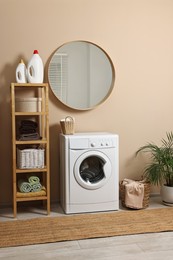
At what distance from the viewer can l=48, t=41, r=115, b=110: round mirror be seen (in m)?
3.64

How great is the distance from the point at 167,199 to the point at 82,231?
1.19m

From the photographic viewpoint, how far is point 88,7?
3.69m

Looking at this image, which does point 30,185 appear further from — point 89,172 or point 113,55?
point 113,55

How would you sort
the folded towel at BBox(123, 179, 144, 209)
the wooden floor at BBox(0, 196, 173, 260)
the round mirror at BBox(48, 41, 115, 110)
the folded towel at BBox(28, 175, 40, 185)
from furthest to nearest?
1. the round mirror at BBox(48, 41, 115, 110)
2. the folded towel at BBox(123, 179, 144, 209)
3. the folded towel at BBox(28, 175, 40, 185)
4. the wooden floor at BBox(0, 196, 173, 260)

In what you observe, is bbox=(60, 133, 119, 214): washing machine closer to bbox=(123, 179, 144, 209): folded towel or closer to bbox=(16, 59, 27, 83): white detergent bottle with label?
bbox=(123, 179, 144, 209): folded towel

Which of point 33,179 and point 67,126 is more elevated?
point 67,126

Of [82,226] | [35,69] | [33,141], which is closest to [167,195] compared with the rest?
[82,226]

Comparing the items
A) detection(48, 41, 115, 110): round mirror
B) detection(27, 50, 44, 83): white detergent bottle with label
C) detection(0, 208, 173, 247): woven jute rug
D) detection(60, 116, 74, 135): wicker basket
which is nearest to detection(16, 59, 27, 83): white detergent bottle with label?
detection(27, 50, 44, 83): white detergent bottle with label

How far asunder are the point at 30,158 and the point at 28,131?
0.27 m

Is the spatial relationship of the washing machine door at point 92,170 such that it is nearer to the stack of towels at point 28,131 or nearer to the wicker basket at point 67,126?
the wicker basket at point 67,126

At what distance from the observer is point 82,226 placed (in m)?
2.93

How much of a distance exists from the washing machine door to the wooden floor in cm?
74

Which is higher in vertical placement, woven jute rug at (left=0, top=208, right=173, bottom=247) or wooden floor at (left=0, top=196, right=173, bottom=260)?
woven jute rug at (left=0, top=208, right=173, bottom=247)

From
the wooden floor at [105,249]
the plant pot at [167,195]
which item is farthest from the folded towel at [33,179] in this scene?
the plant pot at [167,195]
